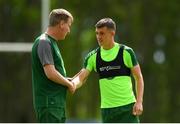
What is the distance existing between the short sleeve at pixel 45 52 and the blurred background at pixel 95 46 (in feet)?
38.2

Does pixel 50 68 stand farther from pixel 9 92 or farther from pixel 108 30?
pixel 9 92

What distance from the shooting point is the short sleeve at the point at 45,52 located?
7926 mm

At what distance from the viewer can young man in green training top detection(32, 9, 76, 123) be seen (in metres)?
7.95

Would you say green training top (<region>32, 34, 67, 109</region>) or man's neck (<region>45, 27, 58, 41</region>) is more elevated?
man's neck (<region>45, 27, 58, 41</region>)

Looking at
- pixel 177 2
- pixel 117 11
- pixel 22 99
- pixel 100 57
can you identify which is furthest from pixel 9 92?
pixel 100 57

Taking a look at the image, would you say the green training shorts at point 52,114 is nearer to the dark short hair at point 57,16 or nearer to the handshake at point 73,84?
the handshake at point 73,84

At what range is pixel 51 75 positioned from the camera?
7906 millimetres

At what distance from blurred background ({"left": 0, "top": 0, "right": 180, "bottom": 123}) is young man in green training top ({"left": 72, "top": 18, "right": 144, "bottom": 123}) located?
36.5 feet

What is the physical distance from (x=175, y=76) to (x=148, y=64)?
1396 mm

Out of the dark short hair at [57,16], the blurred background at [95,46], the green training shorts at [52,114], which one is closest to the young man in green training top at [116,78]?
the dark short hair at [57,16]

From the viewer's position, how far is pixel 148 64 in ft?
83.3

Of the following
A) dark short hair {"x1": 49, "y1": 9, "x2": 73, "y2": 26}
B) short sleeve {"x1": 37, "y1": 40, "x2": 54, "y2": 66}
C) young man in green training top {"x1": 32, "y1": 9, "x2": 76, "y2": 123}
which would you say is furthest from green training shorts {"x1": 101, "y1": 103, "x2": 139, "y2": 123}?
dark short hair {"x1": 49, "y1": 9, "x2": 73, "y2": 26}

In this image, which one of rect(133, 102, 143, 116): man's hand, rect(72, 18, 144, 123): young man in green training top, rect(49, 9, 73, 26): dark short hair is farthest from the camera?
rect(72, 18, 144, 123): young man in green training top

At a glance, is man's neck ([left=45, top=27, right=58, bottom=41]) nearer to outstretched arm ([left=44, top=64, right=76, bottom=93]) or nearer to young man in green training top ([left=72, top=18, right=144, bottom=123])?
outstretched arm ([left=44, top=64, right=76, bottom=93])
